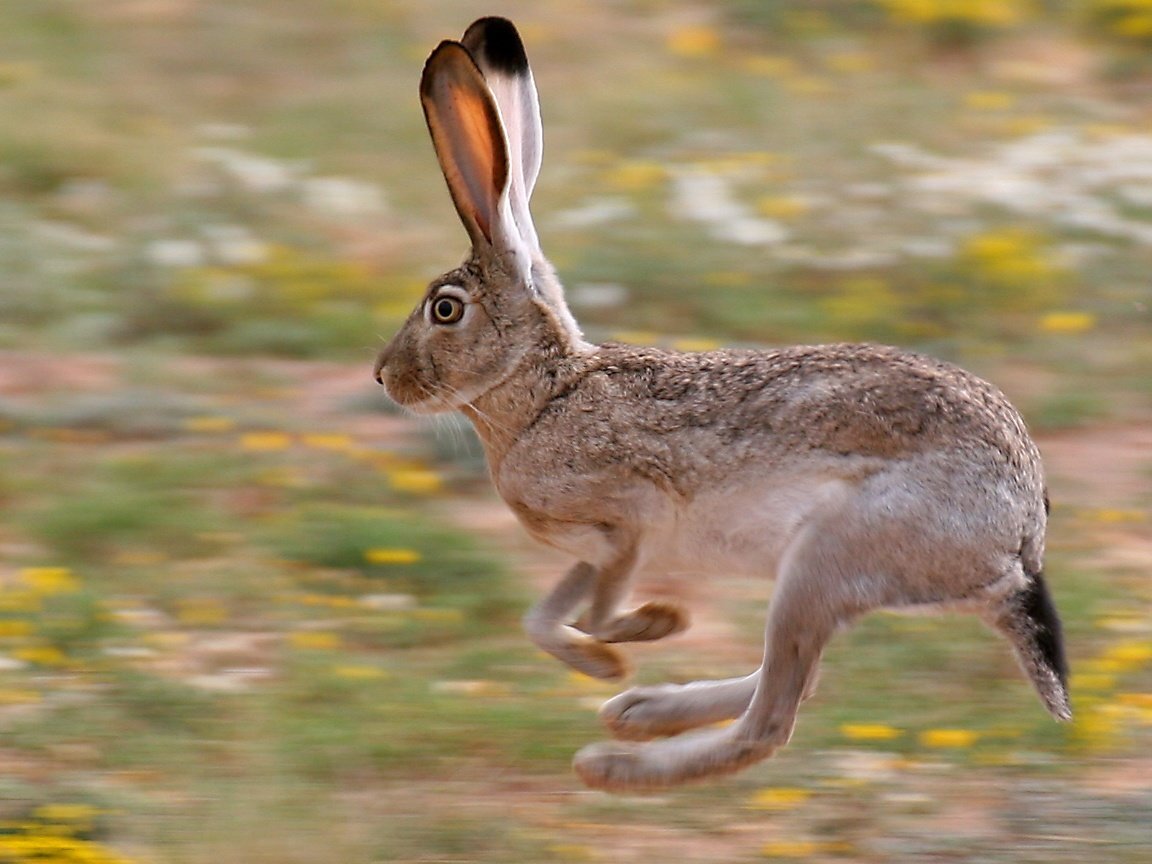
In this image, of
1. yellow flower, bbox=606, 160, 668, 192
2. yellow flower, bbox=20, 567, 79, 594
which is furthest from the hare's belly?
yellow flower, bbox=606, 160, 668, 192

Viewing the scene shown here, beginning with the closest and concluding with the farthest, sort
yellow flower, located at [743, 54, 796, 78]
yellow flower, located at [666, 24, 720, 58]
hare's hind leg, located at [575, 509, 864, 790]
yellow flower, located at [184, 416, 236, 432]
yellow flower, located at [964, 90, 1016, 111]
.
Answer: hare's hind leg, located at [575, 509, 864, 790], yellow flower, located at [184, 416, 236, 432], yellow flower, located at [964, 90, 1016, 111], yellow flower, located at [743, 54, 796, 78], yellow flower, located at [666, 24, 720, 58]

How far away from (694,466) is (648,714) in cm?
63

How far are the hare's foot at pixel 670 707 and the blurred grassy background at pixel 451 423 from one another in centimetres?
31

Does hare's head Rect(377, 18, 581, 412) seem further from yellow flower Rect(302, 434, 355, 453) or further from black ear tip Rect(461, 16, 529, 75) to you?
yellow flower Rect(302, 434, 355, 453)

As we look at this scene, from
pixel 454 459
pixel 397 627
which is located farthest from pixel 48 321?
pixel 397 627

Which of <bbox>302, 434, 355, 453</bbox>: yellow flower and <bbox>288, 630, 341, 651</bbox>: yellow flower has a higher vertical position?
<bbox>302, 434, 355, 453</bbox>: yellow flower

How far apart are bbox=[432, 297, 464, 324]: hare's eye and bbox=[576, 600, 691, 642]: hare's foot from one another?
0.83 m

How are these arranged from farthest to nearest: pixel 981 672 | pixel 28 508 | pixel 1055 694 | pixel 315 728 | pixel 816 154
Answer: pixel 816 154 → pixel 28 508 → pixel 981 672 → pixel 315 728 → pixel 1055 694

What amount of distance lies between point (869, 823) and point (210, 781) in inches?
64.6

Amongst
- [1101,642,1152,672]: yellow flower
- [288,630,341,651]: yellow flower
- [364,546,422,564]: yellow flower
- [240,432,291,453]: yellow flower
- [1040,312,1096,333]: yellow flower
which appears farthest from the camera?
[1040,312,1096,333]: yellow flower

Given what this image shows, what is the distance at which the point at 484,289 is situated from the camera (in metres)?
5.06

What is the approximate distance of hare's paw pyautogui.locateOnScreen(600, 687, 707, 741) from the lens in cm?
486

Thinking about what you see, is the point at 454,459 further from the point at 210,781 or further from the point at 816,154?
the point at 816,154

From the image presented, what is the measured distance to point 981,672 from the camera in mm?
5684
